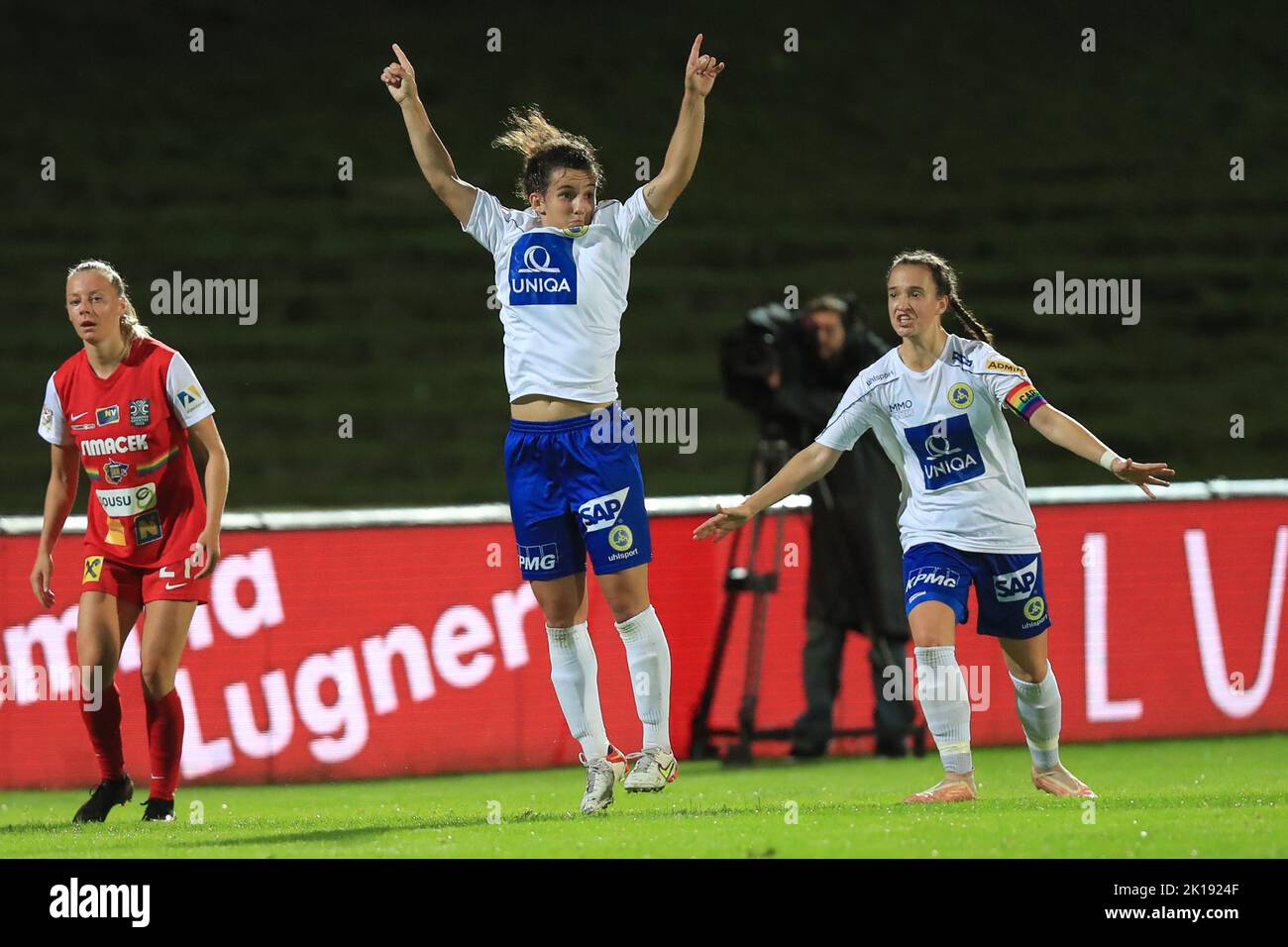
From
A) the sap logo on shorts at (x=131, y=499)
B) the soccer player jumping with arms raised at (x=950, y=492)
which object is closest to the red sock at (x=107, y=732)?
the sap logo on shorts at (x=131, y=499)

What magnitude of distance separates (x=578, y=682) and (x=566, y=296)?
1191 mm

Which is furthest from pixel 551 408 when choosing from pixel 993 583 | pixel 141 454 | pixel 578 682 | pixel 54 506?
pixel 54 506

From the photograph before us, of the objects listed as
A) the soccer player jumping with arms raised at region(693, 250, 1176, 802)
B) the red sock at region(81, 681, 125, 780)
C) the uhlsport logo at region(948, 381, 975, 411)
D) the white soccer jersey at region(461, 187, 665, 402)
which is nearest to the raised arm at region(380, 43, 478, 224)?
the white soccer jersey at region(461, 187, 665, 402)

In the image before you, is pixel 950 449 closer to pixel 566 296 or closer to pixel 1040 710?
pixel 1040 710

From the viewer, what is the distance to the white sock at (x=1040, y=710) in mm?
5754

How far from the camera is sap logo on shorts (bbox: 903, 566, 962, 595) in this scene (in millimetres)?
5577

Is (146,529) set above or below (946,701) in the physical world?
above

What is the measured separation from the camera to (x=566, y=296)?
5418 millimetres

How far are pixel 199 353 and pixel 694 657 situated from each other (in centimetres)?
504

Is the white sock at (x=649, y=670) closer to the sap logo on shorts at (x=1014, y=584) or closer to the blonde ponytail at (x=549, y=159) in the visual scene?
the sap logo on shorts at (x=1014, y=584)

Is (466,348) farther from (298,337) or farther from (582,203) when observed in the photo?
(582,203)
